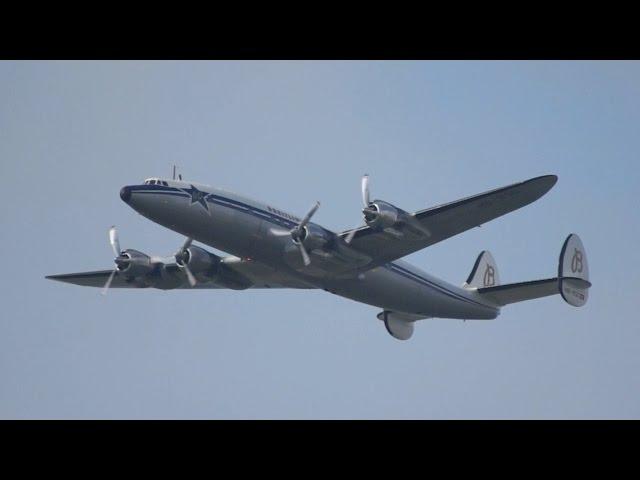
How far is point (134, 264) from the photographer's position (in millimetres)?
36125

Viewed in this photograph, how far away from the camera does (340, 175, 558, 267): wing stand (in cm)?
2959

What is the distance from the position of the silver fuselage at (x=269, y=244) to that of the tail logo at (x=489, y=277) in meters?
5.32

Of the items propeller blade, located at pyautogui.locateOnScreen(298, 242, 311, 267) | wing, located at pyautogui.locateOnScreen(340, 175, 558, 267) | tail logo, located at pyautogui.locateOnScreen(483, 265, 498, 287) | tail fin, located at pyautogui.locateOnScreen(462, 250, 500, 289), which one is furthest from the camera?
tail logo, located at pyautogui.locateOnScreen(483, 265, 498, 287)

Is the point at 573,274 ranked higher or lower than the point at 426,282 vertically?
higher

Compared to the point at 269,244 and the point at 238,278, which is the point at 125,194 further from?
the point at 238,278

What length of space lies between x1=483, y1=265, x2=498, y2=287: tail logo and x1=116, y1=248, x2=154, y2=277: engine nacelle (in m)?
14.7

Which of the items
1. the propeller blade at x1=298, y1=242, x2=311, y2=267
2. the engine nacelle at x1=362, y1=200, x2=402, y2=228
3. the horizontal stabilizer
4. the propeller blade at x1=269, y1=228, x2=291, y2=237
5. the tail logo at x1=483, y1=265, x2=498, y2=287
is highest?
the tail logo at x1=483, y1=265, x2=498, y2=287

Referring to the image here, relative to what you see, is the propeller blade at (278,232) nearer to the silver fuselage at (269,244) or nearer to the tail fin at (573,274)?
the silver fuselage at (269,244)

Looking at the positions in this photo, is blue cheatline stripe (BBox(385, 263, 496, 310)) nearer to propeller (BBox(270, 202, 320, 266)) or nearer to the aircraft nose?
propeller (BBox(270, 202, 320, 266))

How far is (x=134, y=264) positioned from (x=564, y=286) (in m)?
16.4

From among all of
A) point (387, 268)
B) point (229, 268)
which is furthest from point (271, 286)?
point (387, 268)

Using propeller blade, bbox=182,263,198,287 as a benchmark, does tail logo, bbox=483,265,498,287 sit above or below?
above

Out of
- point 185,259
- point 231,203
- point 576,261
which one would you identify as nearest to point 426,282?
point 576,261

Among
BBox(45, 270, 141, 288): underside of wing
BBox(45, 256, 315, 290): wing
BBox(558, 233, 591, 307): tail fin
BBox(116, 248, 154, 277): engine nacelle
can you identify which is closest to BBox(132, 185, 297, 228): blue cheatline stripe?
BBox(45, 256, 315, 290): wing
